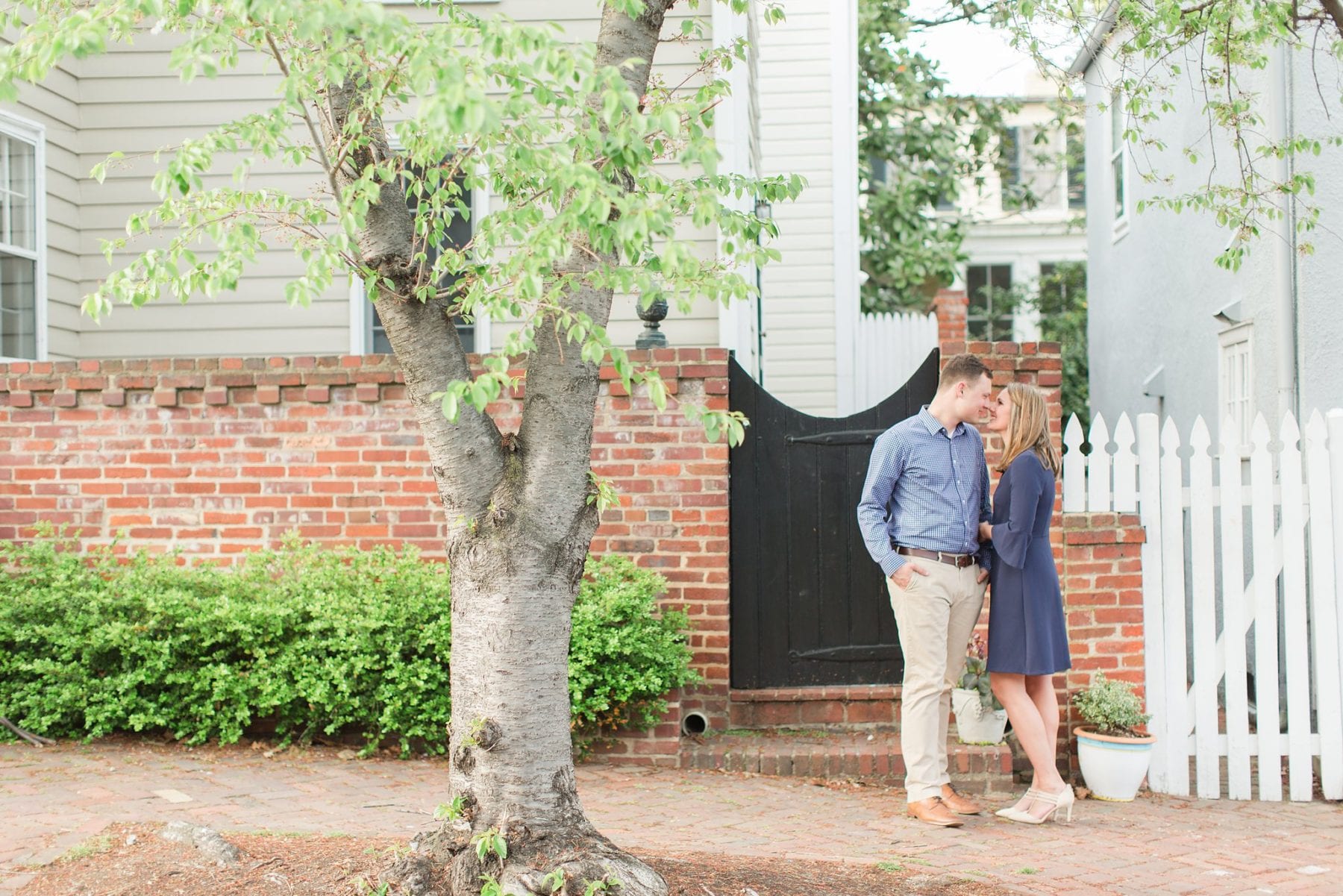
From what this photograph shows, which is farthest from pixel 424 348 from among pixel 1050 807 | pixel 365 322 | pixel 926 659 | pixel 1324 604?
pixel 365 322

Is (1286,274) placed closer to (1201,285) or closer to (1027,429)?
(1201,285)

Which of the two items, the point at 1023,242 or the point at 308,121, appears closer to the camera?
the point at 308,121

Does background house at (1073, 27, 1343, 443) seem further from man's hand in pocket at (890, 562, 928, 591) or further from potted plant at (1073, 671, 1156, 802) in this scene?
man's hand in pocket at (890, 562, 928, 591)

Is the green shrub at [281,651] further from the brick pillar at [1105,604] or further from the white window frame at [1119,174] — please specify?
the white window frame at [1119,174]

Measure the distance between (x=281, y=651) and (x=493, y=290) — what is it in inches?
130

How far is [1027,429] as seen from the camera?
547 centimetres

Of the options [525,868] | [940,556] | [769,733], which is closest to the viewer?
[525,868]

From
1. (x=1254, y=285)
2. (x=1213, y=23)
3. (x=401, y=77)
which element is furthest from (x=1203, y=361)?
(x=401, y=77)

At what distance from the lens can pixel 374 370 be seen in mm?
6605

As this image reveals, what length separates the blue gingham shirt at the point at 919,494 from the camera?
17.7ft

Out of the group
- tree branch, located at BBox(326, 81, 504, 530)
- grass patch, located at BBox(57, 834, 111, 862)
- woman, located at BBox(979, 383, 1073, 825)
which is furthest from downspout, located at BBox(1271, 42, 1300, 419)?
grass patch, located at BBox(57, 834, 111, 862)

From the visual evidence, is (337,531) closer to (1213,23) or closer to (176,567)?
(176,567)

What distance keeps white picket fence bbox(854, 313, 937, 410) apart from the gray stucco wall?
7.41 ft

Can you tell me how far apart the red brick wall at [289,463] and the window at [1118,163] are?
852cm
